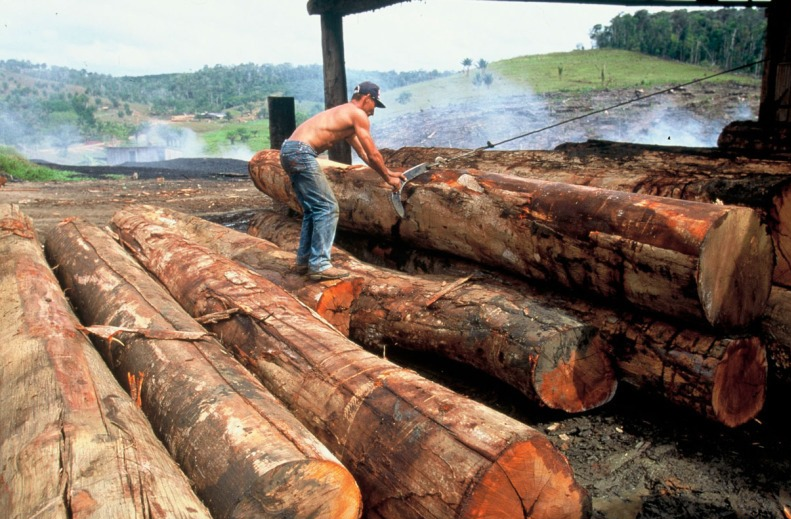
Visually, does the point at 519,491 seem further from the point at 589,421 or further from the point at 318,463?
the point at 589,421

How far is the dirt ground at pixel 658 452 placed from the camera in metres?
3.24

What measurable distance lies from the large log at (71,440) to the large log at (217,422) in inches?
4.9

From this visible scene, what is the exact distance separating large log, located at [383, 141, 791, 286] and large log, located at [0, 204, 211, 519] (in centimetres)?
407

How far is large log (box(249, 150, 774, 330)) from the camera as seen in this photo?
3633 mm

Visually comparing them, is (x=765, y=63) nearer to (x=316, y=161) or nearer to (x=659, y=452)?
(x=316, y=161)

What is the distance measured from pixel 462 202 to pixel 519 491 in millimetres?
2989

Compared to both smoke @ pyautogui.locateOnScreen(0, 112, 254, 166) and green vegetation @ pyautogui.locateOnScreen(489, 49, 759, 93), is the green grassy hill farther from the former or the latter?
smoke @ pyautogui.locateOnScreen(0, 112, 254, 166)

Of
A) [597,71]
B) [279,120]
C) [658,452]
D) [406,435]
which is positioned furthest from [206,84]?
[406,435]

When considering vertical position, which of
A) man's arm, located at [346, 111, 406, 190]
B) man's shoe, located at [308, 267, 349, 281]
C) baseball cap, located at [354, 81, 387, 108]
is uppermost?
baseball cap, located at [354, 81, 387, 108]

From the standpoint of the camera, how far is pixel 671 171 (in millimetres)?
5207

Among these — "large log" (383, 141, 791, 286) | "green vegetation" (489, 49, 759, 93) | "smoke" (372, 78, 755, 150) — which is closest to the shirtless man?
"large log" (383, 141, 791, 286)

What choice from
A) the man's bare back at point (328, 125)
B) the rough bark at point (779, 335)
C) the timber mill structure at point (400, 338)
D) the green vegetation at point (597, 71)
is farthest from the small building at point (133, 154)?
the rough bark at point (779, 335)

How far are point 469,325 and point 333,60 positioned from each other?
708 cm

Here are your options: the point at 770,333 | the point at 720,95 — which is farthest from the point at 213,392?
the point at 720,95
